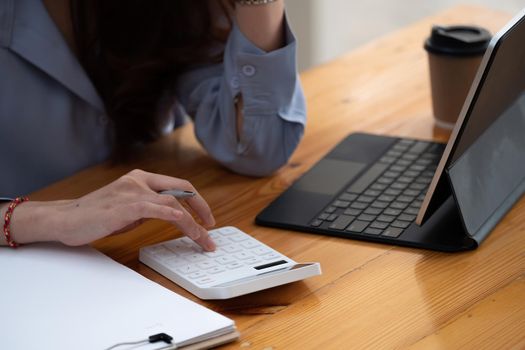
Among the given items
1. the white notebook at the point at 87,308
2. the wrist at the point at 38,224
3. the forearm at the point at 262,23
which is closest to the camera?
the white notebook at the point at 87,308

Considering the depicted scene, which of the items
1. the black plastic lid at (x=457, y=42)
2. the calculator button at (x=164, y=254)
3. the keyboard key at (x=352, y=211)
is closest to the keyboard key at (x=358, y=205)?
the keyboard key at (x=352, y=211)

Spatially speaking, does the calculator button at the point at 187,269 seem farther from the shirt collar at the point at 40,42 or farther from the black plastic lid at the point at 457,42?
the black plastic lid at the point at 457,42

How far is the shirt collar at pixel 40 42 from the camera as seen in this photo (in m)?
1.48

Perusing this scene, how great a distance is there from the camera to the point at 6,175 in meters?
1.55

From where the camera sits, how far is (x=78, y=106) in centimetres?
159

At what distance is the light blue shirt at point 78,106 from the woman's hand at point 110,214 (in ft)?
0.97

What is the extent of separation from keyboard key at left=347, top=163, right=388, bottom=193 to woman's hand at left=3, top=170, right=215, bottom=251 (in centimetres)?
28

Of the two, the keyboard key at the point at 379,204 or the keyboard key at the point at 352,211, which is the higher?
the keyboard key at the point at 352,211

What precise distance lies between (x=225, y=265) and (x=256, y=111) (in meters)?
0.40

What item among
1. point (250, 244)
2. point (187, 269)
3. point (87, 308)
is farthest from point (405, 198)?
point (87, 308)

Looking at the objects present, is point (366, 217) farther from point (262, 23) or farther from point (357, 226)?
point (262, 23)

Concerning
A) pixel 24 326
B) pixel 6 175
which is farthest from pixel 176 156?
pixel 24 326

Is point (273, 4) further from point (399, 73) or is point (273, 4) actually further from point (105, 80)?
point (399, 73)

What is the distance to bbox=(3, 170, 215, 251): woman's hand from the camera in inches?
46.4
